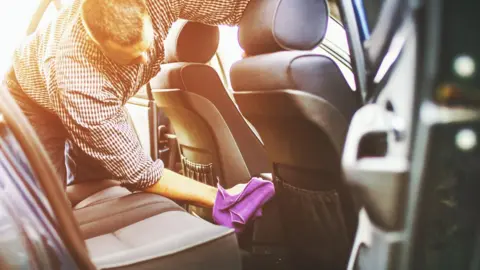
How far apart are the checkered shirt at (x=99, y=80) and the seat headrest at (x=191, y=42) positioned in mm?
186

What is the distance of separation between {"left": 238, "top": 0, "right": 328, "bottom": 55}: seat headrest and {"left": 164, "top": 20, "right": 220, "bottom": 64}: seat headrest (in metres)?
0.58

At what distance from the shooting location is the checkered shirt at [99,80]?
121 cm

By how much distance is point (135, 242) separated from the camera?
1109mm

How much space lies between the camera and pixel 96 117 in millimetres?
1204

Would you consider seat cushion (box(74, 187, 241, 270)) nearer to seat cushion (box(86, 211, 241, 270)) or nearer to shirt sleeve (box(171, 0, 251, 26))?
seat cushion (box(86, 211, 241, 270))

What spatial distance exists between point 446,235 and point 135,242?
721 millimetres

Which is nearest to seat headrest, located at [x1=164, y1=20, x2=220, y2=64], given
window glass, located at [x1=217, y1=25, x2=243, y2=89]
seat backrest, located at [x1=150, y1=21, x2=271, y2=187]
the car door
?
seat backrest, located at [x1=150, y1=21, x2=271, y2=187]

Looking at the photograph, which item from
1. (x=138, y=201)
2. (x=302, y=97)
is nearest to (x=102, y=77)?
(x=138, y=201)

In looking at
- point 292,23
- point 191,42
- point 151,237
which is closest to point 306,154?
point 292,23

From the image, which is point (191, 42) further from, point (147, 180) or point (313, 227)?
point (313, 227)

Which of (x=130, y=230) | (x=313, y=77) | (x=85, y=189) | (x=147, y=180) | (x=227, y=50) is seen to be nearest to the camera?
(x=313, y=77)

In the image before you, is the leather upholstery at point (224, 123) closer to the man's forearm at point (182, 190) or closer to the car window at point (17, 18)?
the man's forearm at point (182, 190)

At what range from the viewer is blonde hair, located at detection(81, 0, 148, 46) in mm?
1199

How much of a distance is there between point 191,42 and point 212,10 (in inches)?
12.6
